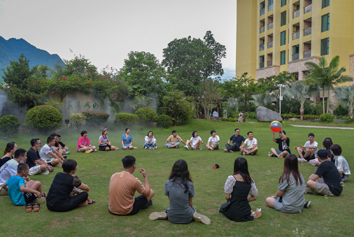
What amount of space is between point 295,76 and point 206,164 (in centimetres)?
3306

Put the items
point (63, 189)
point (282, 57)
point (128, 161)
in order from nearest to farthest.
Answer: point (128, 161) → point (63, 189) → point (282, 57)

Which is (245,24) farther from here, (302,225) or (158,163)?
(302,225)

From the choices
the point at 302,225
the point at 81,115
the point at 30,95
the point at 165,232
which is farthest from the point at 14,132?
the point at 302,225

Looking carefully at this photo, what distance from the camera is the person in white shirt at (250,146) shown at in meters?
11.0

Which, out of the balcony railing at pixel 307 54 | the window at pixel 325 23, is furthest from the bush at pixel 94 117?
the window at pixel 325 23

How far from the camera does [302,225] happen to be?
4.27m

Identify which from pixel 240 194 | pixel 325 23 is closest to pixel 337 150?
pixel 240 194

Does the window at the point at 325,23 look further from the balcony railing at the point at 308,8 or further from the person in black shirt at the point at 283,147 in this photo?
the person in black shirt at the point at 283,147

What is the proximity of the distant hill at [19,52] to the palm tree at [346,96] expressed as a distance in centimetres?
3053

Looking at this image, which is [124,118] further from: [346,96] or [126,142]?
[346,96]

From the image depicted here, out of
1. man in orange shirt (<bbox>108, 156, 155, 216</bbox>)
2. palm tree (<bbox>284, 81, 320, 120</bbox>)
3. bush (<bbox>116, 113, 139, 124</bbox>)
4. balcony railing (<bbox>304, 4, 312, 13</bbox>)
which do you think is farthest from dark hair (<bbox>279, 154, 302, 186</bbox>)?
balcony railing (<bbox>304, 4, 312, 13</bbox>)

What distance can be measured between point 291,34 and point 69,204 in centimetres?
4066

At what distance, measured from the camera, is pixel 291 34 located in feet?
124

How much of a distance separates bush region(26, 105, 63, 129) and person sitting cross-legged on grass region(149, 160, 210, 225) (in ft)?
48.1
